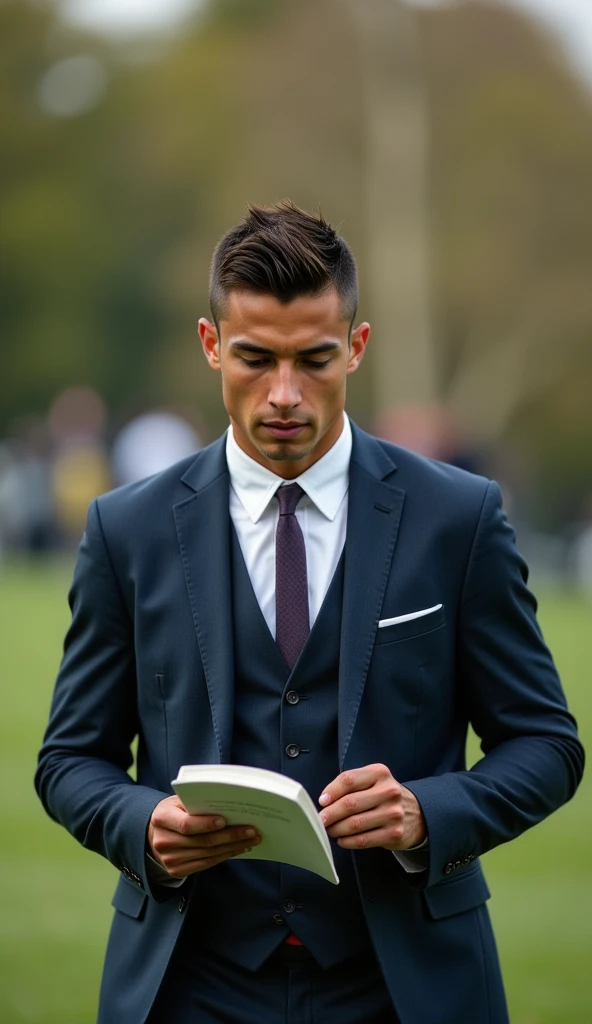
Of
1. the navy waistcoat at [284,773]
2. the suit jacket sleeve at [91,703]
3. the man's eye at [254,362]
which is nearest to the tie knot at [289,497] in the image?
the navy waistcoat at [284,773]

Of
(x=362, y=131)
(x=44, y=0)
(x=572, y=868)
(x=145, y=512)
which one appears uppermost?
(x=44, y=0)

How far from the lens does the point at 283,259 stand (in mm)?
3445

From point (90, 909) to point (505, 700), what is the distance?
3.95 meters

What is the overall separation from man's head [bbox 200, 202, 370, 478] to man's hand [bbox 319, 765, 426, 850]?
76 centimetres

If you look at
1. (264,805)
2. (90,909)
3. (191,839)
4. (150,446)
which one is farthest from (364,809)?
(150,446)

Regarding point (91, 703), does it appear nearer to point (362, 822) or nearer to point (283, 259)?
point (362, 822)

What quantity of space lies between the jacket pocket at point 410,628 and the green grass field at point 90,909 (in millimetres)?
865

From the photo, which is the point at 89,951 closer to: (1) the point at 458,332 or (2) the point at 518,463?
(2) the point at 518,463

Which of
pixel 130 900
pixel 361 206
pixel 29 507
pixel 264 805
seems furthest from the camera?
pixel 361 206

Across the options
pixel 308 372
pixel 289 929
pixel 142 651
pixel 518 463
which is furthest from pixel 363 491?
pixel 518 463

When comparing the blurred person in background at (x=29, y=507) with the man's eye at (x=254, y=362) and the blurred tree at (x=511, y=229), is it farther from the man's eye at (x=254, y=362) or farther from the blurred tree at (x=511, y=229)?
the man's eye at (x=254, y=362)

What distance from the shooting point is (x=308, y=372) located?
3.45 meters

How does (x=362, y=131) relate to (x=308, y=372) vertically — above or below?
above

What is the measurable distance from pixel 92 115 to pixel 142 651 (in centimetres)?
4152
